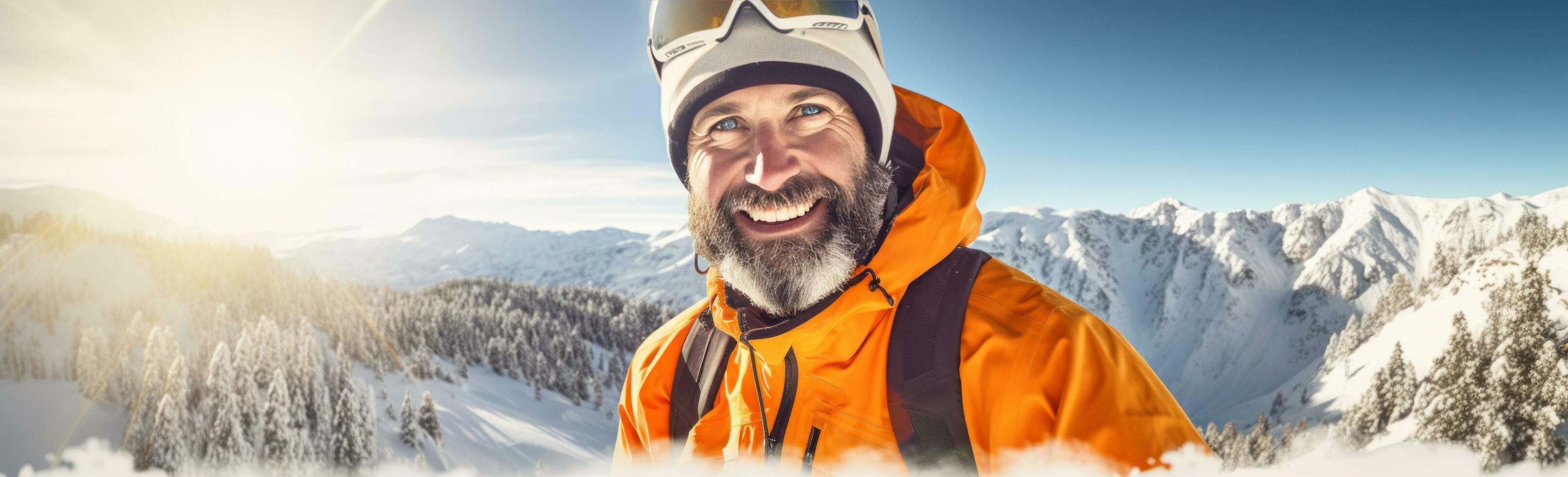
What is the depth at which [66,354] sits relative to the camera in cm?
5703

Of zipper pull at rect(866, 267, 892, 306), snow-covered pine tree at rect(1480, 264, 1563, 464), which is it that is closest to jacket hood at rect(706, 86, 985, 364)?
zipper pull at rect(866, 267, 892, 306)

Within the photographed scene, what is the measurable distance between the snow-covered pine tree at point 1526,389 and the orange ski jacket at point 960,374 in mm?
49704

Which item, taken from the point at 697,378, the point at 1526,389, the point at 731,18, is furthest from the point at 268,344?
the point at 1526,389

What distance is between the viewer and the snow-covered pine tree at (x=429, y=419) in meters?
46.2

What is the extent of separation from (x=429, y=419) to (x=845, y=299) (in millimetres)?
55680

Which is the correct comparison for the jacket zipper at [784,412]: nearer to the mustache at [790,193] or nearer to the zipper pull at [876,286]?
the zipper pull at [876,286]

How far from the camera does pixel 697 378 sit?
3084 mm

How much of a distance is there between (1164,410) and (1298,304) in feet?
816

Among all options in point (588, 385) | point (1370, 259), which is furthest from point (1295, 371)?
point (588, 385)

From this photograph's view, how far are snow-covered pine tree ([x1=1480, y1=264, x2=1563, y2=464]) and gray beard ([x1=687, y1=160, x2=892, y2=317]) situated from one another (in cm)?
5006

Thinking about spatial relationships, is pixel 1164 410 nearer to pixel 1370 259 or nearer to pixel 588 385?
pixel 588 385

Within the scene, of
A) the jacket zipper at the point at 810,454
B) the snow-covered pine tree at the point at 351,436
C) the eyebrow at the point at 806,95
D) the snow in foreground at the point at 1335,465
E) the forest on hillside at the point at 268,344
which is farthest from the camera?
the forest on hillside at the point at 268,344

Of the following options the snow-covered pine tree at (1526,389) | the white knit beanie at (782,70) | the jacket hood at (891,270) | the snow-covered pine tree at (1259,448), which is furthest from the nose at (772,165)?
the snow-covered pine tree at (1259,448)

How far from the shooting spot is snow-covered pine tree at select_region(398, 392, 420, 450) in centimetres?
4450
